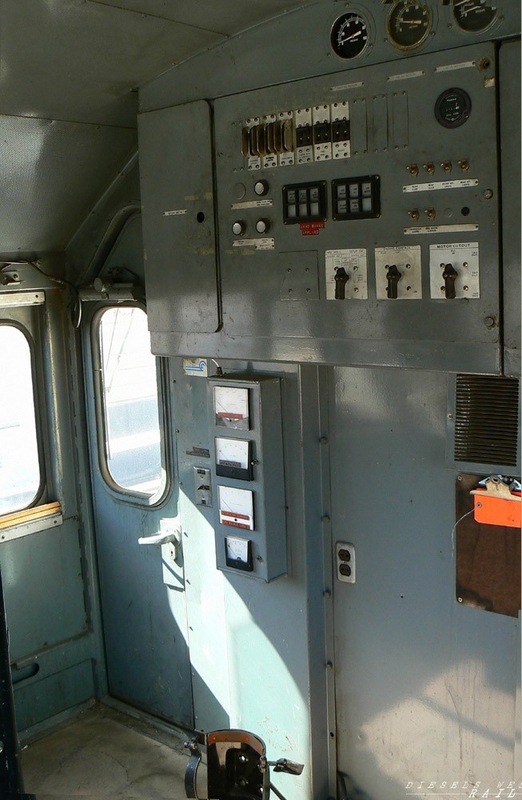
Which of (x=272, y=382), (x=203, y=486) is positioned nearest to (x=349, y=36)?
(x=272, y=382)

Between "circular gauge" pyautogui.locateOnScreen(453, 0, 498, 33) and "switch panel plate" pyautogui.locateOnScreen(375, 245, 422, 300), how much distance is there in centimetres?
63

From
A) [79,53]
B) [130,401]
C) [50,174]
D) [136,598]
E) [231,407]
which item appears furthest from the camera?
[136,598]

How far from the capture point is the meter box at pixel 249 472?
3.23m

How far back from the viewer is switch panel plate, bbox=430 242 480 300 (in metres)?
2.44

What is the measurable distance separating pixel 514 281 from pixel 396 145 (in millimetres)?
571

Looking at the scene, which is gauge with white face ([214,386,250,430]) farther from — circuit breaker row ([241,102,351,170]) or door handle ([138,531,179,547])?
door handle ([138,531,179,547])

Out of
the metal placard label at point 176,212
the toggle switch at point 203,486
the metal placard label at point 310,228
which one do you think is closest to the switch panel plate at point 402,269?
the metal placard label at point 310,228

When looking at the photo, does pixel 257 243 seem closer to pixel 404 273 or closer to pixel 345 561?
pixel 404 273

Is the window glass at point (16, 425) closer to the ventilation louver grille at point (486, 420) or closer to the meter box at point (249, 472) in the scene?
the meter box at point (249, 472)

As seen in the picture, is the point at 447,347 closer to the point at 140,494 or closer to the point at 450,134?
the point at 450,134

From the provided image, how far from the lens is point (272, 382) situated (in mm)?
3223

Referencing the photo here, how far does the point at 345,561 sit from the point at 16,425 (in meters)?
2.02

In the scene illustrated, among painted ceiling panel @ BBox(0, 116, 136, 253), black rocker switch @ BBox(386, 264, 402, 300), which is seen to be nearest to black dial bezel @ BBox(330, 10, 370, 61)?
black rocker switch @ BBox(386, 264, 402, 300)

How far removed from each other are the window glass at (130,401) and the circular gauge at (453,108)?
2144mm
